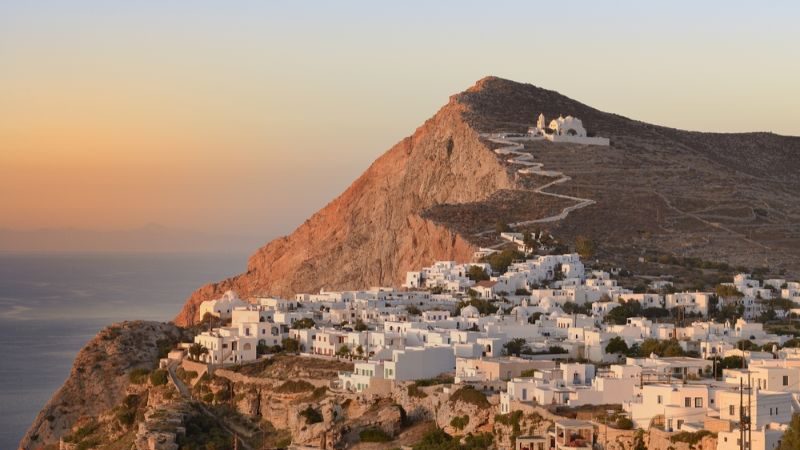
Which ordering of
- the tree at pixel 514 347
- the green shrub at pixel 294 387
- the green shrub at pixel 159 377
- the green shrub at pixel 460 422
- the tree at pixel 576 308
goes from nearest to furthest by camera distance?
the green shrub at pixel 460 422 < the green shrub at pixel 294 387 < the tree at pixel 514 347 < the green shrub at pixel 159 377 < the tree at pixel 576 308

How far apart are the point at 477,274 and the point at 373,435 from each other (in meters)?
19.8

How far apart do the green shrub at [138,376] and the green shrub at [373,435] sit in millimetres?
13464

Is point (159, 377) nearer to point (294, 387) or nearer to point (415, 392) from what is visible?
point (294, 387)

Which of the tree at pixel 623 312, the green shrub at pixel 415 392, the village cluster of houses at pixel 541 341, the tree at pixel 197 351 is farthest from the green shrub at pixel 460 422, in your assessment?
the tree at pixel 623 312

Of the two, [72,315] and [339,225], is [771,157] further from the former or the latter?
[72,315]

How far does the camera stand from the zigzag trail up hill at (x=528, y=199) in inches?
2820

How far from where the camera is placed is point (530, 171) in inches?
3189

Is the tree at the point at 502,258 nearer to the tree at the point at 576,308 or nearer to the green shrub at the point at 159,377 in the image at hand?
the tree at the point at 576,308

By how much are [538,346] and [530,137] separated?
4403 cm

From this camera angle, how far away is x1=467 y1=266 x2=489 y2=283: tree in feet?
191

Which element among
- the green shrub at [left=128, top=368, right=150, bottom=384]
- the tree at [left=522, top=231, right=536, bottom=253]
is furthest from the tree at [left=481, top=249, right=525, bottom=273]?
the green shrub at [left=128, top=368, right=150, bottom=384]

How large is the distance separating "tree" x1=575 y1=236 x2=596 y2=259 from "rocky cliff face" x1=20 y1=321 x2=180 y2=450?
16.8m

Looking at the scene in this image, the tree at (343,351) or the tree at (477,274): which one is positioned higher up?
the tree at (477,274)

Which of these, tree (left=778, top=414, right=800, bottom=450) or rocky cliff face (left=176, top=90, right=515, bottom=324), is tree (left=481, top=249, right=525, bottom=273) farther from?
tree (left=778, top=414, right=800, bottom=450)
